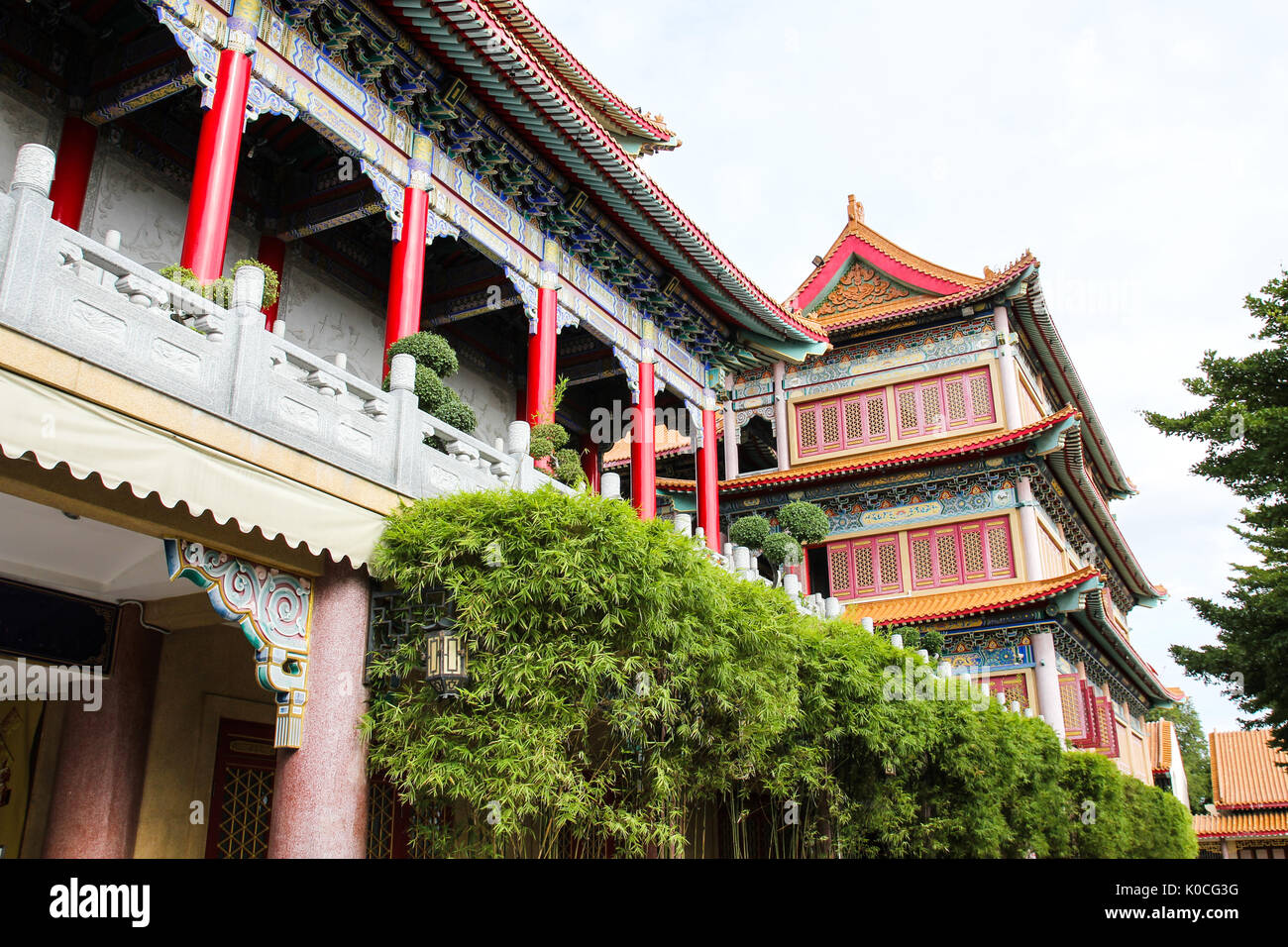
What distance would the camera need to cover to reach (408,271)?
9297 millimetres

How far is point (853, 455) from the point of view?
21688mm

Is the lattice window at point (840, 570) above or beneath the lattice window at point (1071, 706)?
above

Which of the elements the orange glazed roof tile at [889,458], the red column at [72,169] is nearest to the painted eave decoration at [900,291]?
the orange glazed roof tile at [889,458]

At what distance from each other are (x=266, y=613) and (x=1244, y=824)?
33.1 metres

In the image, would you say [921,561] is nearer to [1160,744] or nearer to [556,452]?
[556,452]

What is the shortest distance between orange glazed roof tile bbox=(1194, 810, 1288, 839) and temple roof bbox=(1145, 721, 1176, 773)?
1887 millimetres

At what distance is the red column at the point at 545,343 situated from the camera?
1065 centimetres

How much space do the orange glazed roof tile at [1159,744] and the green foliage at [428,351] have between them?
91.9ft

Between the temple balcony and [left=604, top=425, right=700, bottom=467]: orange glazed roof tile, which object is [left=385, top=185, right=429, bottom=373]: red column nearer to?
the temple balcony

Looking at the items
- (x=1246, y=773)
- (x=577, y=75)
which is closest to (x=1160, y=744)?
(x=1246, y=773)

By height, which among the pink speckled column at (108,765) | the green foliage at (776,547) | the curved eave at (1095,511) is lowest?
the pink speckled column at (108,765)

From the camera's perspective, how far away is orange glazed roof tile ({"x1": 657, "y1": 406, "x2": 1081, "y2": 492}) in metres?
19.4

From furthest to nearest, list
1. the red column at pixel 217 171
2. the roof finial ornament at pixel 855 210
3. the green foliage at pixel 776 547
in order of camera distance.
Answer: the roof finial ornament at pixel 855 210, the green foliage at pixel 776 547, the red column at pixel 217 171

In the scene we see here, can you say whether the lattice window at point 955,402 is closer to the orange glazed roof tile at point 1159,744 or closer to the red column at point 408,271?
the red column at point 408,271
